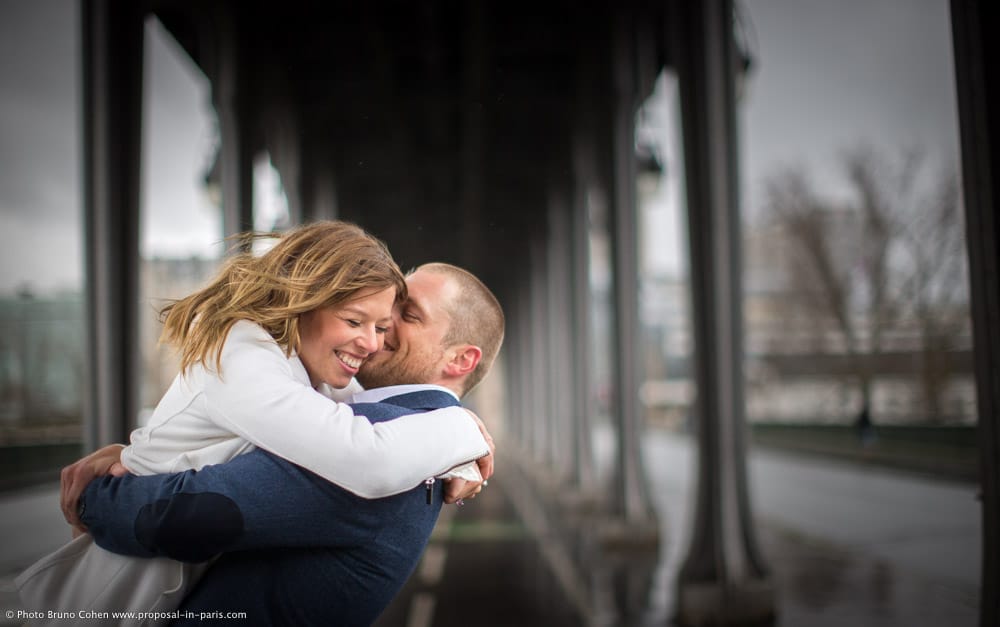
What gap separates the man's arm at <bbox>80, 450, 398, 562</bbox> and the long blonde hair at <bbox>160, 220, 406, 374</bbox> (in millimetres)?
185

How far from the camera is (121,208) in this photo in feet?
6.96

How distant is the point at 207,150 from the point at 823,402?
107 feet

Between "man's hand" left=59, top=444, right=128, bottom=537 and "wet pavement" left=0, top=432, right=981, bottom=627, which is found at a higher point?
"man's hand" left=59, top=444, right=128, bottom=537

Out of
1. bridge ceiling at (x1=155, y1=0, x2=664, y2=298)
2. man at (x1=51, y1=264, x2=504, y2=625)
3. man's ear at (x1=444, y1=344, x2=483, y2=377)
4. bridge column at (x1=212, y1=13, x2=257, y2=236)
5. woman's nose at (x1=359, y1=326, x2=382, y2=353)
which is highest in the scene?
bridge ceiling at (x1=155, y1=0, x2=664, y2=298)

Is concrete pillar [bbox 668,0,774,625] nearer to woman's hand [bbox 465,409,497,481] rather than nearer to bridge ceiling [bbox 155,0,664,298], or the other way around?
bridge ceiling [bbox 155,0,664,298]

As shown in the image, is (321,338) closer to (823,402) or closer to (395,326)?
(395,326)

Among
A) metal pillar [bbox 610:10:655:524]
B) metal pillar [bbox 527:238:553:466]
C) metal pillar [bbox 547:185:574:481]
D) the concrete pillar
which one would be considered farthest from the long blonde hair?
metal pillar [bbox 527:238:553:466]

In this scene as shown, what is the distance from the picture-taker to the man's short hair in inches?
58.8

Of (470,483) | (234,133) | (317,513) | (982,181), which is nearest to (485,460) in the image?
(470,483)

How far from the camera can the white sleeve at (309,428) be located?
52.4 inches

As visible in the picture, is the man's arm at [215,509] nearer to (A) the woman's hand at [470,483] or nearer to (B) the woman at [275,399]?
(B) the woman at [275,399]

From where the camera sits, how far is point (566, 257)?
1811 centimetres

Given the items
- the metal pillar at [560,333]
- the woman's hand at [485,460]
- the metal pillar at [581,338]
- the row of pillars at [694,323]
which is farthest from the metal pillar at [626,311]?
the woman's hand at [485,460]

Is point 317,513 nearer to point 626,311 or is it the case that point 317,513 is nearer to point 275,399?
point 275,399
